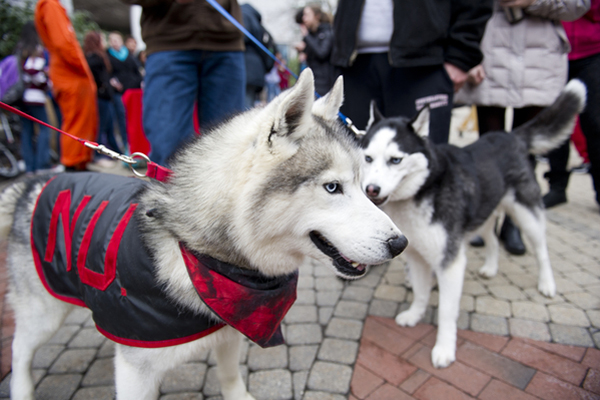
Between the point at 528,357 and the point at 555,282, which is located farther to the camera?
the point at 555,282

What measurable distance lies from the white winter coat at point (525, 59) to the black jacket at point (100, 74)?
25.0ft

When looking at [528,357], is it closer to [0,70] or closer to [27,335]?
[27,335]

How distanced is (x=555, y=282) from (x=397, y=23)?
9.47 feet

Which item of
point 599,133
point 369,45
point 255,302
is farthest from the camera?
point 599,133

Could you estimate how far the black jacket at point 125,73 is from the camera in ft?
27.0

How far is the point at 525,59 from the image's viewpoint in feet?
11.7

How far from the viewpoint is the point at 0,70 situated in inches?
245

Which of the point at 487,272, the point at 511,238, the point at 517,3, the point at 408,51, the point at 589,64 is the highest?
the point at 517,3

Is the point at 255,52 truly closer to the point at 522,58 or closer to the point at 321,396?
the point at 522,58

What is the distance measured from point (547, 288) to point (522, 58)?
7.44 ft

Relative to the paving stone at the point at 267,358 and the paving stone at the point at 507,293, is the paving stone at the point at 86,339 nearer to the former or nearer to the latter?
the paving stone at the point at 267,358

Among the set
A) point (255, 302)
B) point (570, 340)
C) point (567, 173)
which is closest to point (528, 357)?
point (570, 340)

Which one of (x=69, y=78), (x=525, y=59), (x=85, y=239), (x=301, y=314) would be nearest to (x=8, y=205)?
(x=85, y=239)

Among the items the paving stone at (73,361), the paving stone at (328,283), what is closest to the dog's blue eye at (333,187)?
the paving stone at (328,283)
